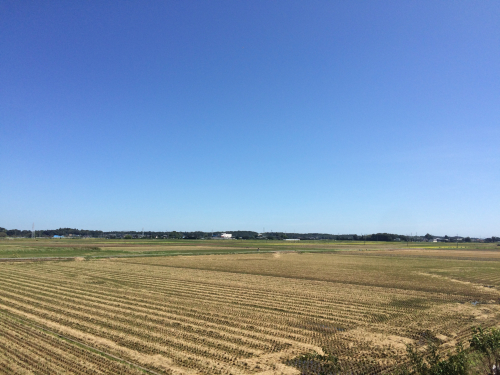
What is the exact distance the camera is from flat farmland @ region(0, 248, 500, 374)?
10219mm

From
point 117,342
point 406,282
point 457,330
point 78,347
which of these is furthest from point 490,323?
point 78,347

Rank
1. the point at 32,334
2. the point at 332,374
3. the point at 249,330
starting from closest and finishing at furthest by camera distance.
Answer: the point at 332,374 < the point at 32,334 < the point at 249,330

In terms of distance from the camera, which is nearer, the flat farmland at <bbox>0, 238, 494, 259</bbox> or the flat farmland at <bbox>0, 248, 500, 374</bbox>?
the flat farmland at <bbox>0, 248, 500, 374</bbox>

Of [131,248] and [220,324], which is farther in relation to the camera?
[131,248]

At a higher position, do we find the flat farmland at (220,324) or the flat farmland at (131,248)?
the flat farmland at (220,324)

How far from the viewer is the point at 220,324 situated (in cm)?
1431

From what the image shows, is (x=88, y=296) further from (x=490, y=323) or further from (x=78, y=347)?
(x=490, y=323)

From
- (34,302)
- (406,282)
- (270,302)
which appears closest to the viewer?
(34,302)

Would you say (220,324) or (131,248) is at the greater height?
(220,324)

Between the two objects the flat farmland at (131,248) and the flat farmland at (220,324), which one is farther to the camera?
the flat farmland at (131,248)

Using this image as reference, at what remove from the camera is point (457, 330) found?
14484mm

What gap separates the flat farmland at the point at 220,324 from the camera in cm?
1022

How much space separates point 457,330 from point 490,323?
2755 mm

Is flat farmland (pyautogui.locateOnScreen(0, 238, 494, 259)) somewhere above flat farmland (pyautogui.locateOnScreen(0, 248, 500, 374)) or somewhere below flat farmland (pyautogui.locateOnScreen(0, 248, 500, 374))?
below
